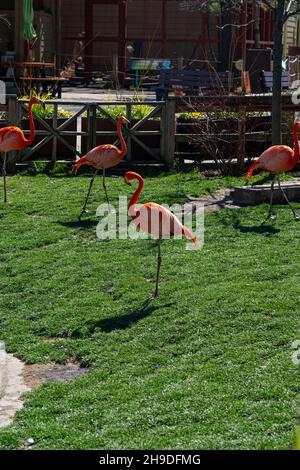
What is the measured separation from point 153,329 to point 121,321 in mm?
434

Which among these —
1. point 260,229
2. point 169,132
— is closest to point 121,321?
point 260,229

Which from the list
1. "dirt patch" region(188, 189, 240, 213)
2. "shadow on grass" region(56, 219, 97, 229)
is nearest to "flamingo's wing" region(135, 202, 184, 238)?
"shadow on grass" region(56, 219, 97, 229)

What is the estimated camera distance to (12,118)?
51.0 feet

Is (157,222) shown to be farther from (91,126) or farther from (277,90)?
(91,126)

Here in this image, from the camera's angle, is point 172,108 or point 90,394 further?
point 172,108

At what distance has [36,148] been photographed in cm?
1562

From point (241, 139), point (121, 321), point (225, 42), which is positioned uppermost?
point (225, 42)

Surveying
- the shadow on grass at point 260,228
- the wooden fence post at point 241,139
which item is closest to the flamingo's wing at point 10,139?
the shadow on grass at point 260,228

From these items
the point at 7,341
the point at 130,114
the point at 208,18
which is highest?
the point at 208,18

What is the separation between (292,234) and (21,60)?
16.5 meters

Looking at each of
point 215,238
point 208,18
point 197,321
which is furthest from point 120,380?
point 208,18

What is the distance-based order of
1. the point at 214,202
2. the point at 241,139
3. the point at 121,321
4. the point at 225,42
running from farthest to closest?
the point at 225,42, the point at 241,139, the point at 214,202, the point at 121,321

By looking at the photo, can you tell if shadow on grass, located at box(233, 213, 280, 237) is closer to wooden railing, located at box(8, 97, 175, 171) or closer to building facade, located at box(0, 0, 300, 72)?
wooden railing, located at box(8, 97, 175, 171)

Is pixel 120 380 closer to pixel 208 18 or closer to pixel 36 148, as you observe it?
pixel 36 148
